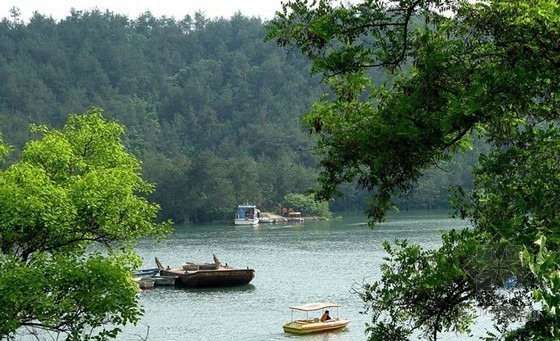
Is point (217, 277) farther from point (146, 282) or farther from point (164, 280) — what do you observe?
point (146, 282)

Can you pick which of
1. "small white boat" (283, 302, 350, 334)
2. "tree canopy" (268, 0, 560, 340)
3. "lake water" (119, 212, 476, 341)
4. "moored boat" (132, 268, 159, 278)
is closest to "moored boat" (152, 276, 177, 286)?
"lake water" (119, 212, 476, 341)

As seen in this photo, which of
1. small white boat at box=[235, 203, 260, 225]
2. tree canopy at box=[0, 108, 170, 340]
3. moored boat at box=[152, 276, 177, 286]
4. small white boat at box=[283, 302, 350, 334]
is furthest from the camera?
small white boat at box=[235, 203, 260, 225]

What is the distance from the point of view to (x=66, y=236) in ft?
46.0

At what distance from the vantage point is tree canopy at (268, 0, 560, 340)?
7.84 m

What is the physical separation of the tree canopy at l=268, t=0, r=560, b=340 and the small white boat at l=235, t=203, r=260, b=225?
236 ft

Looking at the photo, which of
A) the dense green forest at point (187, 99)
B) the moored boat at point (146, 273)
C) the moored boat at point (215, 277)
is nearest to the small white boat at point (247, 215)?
the dense green forest at point (187, 99)

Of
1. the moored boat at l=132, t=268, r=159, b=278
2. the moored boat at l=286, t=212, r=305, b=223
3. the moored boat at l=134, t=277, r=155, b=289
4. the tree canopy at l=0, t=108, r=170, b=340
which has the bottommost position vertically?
the moored boat at l=134, t=277, r=155, b=289

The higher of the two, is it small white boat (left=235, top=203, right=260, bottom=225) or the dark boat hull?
small white boat (left=235, top=203, right=260, bottom=225)

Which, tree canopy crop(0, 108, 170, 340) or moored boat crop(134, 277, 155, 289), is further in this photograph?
moored boat crop(134, 277, 155, 289)

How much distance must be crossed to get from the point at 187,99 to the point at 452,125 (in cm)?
12529

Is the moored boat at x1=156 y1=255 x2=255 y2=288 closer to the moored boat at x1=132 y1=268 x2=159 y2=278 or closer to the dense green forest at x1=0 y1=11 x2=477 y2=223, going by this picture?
the moored boat at x1=132 y1=268 x2=159 y2=278

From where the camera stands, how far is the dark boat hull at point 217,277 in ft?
126

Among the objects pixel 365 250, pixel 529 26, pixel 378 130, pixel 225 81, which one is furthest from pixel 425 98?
pixel 225 81

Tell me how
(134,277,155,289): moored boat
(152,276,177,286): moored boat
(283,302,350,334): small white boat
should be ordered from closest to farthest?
(283,302,350,334): small white boat, (134,277,155,289): moored boat, (152,276,177,286): moored boat
